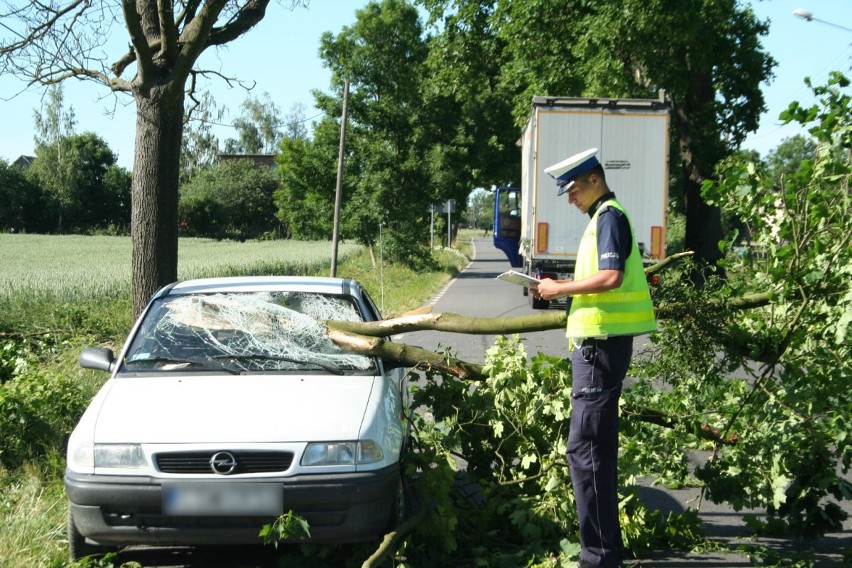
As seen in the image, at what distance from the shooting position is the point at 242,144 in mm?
99625

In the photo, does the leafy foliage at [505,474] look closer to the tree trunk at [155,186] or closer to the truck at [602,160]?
the tree trunk at [155,186]

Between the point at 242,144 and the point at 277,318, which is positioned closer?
the point at 277,318

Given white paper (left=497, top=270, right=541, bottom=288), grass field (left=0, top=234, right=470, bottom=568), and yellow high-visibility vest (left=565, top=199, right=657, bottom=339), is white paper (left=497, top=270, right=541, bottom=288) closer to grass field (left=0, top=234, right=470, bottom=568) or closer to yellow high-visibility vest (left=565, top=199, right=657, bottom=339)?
yellow high-visibility vest (left=565, top=199, right=657, bottom=339)

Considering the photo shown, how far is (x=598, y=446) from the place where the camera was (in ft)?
13.7

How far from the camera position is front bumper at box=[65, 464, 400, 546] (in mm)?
4113

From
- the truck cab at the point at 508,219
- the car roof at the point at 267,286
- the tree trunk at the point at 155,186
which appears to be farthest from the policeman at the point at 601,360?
the truck cab at the point at 508,219

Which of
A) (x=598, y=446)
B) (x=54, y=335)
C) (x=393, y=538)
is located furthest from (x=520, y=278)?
(x=54, y=335)

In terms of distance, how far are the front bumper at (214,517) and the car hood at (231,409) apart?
21 cm

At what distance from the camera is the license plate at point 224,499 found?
13.5 feet

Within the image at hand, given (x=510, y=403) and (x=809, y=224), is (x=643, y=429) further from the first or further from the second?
(x=809, y=224)

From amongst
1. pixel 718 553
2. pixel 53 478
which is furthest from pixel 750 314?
pixel 53 478

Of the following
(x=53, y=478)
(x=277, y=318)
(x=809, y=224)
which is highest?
(x=809, y=224)

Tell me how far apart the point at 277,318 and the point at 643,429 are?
233 centimetres

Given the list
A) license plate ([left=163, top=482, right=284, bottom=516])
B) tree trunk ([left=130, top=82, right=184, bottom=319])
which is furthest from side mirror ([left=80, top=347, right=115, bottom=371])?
tree trunk ([left=130, top=82, right=184, bottom=319])
